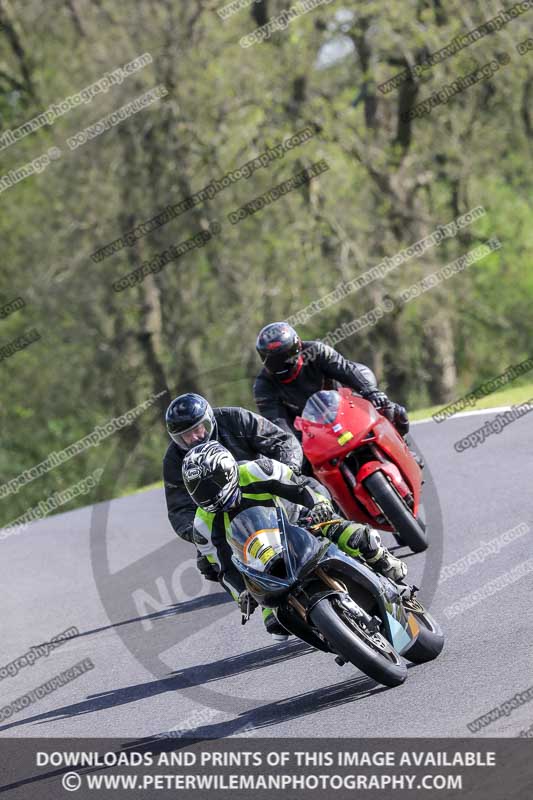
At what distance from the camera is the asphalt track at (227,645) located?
6059 millimetres

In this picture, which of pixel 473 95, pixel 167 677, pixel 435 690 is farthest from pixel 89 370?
pixel 435 690

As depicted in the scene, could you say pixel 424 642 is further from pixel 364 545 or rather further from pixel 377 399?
pixel 377 399

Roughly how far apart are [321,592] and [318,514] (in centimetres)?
61

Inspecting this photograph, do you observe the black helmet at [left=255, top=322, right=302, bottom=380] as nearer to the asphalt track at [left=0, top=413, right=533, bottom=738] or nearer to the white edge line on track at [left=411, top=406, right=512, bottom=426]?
the asphalt track at [left=0, top=413, right=533, bottom=738]

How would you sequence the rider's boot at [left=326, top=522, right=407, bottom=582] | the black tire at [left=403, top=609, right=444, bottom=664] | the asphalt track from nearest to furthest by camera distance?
the asphalt track
the black tire at [left=403, top=609, right=444, bottom=664]
the rider's boot at [left=326, top=522, right=407, bottom=582]

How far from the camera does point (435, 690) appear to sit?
606 centimetres

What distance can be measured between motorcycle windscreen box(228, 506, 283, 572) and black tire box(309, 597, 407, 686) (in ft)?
1.26

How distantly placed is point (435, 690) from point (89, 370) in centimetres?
2542

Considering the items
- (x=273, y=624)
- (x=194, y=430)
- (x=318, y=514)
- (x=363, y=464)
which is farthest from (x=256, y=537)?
(x=363, y=464)

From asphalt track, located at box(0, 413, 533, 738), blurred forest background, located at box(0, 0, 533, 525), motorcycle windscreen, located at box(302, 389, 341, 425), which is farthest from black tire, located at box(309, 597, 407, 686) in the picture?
blurred forest background, located at box(0, 0, 533, 525)

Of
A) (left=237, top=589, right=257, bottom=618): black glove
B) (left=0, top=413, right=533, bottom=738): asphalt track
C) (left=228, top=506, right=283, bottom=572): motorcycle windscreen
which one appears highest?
(left=228, top=506, right=283, bottom=572): motorcycle windscreen

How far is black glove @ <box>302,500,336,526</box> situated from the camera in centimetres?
650

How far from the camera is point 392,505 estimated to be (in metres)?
8.45

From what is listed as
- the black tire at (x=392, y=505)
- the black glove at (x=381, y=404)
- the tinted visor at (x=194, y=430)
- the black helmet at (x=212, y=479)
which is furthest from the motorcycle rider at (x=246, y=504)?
the black glove at (x=381, y=404)
